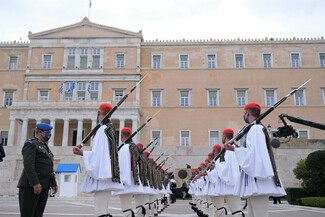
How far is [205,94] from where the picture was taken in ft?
131

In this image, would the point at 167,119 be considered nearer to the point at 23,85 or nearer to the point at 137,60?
the point at 137,60

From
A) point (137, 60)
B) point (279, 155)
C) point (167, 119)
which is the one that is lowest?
point (279, 155)

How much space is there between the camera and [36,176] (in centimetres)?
A: 550

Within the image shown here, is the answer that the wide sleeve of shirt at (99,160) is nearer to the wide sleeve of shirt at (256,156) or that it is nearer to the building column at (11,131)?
the wide sleeve of shirt at (256,156)

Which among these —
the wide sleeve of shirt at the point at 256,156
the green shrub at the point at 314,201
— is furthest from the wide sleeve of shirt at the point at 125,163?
the green shrub at the point at 314,201

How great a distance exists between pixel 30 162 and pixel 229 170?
3.97 m

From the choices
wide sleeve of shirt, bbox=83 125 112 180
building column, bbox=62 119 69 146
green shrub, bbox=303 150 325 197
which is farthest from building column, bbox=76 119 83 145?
wide sleeve of shirt, bbox=83 125 112 180

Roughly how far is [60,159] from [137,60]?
15.3 m

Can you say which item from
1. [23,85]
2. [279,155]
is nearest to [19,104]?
[23,85]

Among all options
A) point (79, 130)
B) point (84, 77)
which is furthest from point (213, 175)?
point (84, 77)

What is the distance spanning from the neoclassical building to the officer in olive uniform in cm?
3107

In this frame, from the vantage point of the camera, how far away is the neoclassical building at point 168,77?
38.6 meters

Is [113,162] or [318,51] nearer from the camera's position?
[113,162]

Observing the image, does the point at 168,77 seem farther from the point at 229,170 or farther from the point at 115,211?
the point at 229,170
